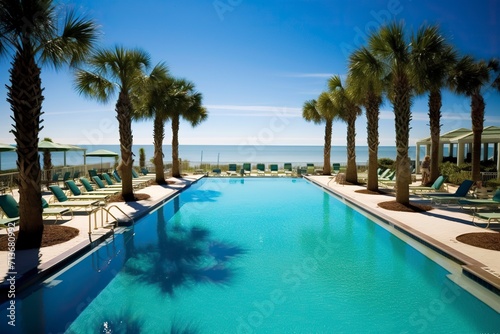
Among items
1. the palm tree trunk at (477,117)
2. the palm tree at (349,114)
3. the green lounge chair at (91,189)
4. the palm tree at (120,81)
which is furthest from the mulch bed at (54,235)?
the palm tree trunk at (477,117)

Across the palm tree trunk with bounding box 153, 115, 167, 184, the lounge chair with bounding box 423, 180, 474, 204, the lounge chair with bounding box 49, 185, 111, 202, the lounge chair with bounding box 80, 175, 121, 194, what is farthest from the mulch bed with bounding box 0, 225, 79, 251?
the lounge chair with bounding box 423, 180, 474, 204

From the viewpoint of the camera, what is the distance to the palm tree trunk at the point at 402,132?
11836 mm

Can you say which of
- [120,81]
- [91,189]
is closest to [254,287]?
[91,189]

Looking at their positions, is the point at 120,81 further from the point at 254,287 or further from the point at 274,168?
the point at 274,168

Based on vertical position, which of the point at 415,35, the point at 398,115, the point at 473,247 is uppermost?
the point at 415,35

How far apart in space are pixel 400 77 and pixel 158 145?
13.7 m

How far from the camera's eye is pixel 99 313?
4977 millimetres

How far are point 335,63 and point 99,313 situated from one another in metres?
19.7

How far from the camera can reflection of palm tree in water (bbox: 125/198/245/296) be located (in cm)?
630

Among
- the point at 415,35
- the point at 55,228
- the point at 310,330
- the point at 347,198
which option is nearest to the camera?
the point at 310,330

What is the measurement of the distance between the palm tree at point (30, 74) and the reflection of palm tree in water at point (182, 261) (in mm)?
2464

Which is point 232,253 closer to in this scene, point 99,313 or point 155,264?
point 155,264

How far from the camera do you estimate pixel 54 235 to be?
26.2ft

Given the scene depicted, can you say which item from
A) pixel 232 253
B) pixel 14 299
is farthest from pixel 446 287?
pixel 14 299
